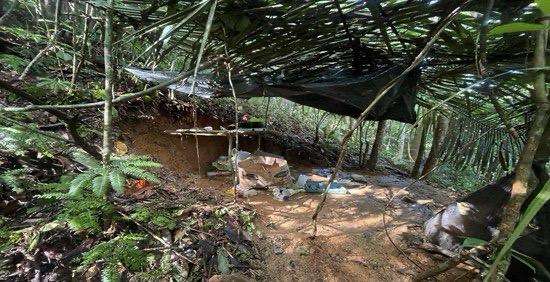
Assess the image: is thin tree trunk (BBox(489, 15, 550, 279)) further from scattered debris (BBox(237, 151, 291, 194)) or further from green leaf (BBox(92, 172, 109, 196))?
scattered debris (BBox(237, 151, 291, 194))

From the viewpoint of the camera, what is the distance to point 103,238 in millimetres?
1624

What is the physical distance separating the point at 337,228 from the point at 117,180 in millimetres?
2055

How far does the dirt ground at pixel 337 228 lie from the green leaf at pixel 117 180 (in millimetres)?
1299

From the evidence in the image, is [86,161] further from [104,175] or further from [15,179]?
[15,179]

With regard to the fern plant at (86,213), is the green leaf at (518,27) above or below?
above

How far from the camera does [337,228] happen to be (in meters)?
2.73

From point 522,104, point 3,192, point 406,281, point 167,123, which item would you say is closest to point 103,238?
point 3,192

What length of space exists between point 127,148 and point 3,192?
1992 mm

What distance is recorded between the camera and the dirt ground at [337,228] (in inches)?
87.7

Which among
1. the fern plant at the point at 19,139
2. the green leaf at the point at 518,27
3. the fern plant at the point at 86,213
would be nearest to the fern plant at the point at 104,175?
the fern plant at the point at 86,213

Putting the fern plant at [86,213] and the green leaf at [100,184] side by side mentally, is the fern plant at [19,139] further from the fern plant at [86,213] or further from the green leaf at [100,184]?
the green leaf at [100,184]

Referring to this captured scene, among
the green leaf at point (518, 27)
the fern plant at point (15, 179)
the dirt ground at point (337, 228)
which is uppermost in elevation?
the green leaf at point (518, 27)

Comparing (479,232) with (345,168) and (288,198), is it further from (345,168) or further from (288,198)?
(345,168)

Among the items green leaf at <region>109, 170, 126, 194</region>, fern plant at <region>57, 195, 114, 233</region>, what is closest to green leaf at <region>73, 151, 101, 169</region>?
Result: green leaf at <region>109, 170, 126, 194</region>
